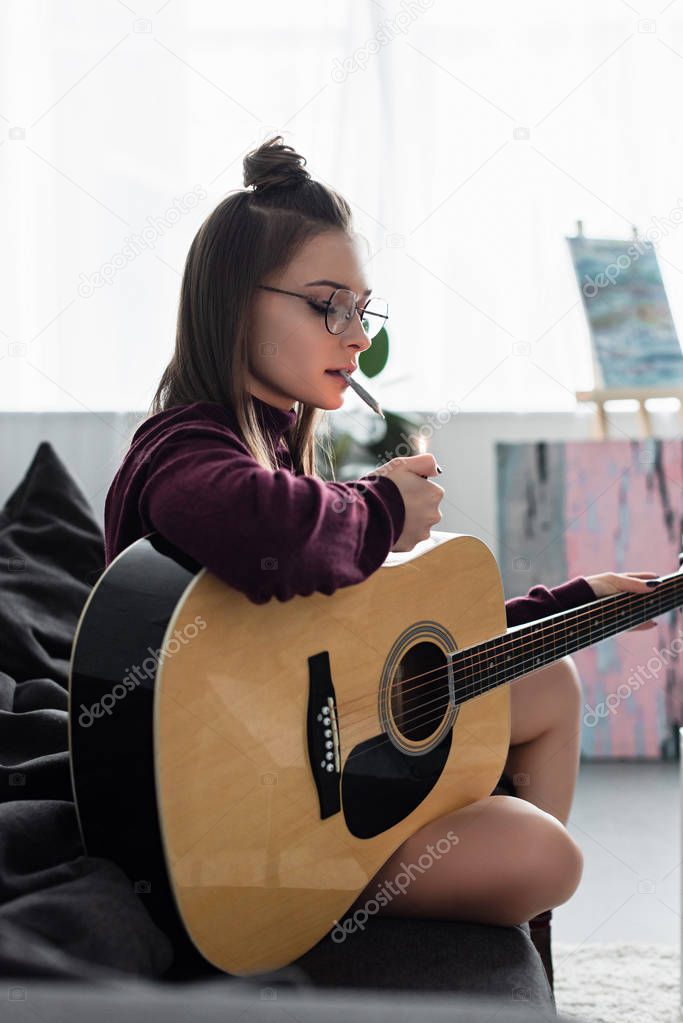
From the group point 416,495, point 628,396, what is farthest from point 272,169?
point 628,396

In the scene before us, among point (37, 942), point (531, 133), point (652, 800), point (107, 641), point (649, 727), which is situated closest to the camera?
point (37, 942)

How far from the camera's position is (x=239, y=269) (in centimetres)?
107

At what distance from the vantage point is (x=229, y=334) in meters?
1.07

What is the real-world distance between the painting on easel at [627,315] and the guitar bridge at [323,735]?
1.85 meters

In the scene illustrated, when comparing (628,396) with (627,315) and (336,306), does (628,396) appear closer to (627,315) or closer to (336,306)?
(627,315)

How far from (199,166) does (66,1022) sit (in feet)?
8.42

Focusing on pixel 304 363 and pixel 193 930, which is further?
pixel 304 363

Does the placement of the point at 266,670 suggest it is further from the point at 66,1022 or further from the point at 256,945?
the point at 66,1022

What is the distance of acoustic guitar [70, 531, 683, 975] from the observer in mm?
780

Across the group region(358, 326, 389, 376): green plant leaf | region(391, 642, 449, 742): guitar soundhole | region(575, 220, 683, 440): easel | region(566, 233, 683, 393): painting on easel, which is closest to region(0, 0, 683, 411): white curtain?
region(566, 233, 683, 393): painting on easel

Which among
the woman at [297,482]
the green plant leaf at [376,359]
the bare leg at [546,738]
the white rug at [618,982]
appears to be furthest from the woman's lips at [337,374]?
the green plant leaf at [376,359]

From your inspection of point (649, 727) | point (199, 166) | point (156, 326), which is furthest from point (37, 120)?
point (649, 727)

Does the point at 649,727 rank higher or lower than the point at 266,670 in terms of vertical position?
lower

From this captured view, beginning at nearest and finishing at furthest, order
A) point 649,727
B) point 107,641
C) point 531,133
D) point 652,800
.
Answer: point 107,641
point 652,800
point 649,727
point 531,133
